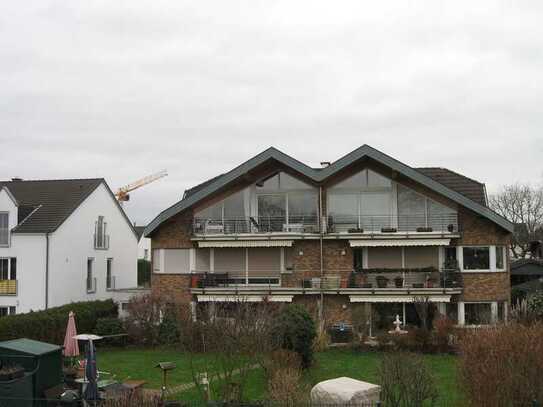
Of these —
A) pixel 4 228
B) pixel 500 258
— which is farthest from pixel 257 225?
pixel 4 228

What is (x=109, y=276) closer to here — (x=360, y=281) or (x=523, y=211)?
(x=360, y=281)

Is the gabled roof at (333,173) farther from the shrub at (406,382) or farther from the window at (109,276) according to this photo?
the shrub at (406,382)

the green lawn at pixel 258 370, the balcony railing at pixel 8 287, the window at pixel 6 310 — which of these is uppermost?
the balcony railing at pixel 8 287

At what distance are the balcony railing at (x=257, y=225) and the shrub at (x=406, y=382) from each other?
17969 millimetres

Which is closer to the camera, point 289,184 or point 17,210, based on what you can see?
point 289,184

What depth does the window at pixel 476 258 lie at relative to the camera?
99.9 ft

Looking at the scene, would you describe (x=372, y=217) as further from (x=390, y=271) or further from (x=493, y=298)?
(x=493, y=298)

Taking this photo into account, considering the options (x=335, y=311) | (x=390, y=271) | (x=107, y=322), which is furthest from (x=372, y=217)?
(x=107, y=322)

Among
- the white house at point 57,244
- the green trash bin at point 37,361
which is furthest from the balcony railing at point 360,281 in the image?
the green trash bin at point 37,361

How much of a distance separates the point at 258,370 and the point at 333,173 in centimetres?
1240

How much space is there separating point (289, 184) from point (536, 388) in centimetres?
2127

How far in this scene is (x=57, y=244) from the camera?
118 feet

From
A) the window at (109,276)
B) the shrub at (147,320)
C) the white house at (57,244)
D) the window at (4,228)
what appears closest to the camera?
the shrub at (147,320)

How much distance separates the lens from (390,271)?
102ft
